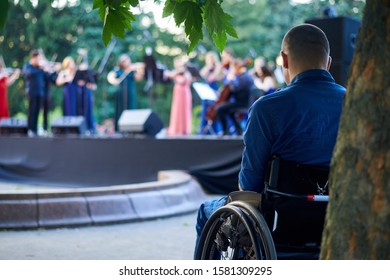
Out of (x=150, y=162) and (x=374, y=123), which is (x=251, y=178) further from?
(x=150, y=162)

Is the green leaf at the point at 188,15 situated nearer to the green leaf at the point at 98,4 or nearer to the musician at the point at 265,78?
the green leaf at the point at 98,4

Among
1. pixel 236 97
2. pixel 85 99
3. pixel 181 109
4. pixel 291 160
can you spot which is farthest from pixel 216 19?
pixel 85 99

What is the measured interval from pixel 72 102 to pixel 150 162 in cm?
753

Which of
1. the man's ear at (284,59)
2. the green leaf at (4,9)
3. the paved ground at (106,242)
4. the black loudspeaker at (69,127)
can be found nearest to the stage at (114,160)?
the black loudspeaker at (69,127)

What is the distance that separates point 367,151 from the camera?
1.64 metres

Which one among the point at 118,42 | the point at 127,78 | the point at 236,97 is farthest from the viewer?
the point at 118,42

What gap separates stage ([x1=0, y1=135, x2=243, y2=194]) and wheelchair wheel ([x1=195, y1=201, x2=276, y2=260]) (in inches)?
263

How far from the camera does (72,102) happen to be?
17.5m

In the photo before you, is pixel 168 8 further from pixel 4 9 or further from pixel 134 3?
pixel 4 9

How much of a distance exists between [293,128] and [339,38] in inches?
194

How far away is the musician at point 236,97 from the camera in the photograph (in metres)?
12.1

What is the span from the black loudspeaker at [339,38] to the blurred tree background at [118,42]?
76.9ft

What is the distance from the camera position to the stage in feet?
32.3
